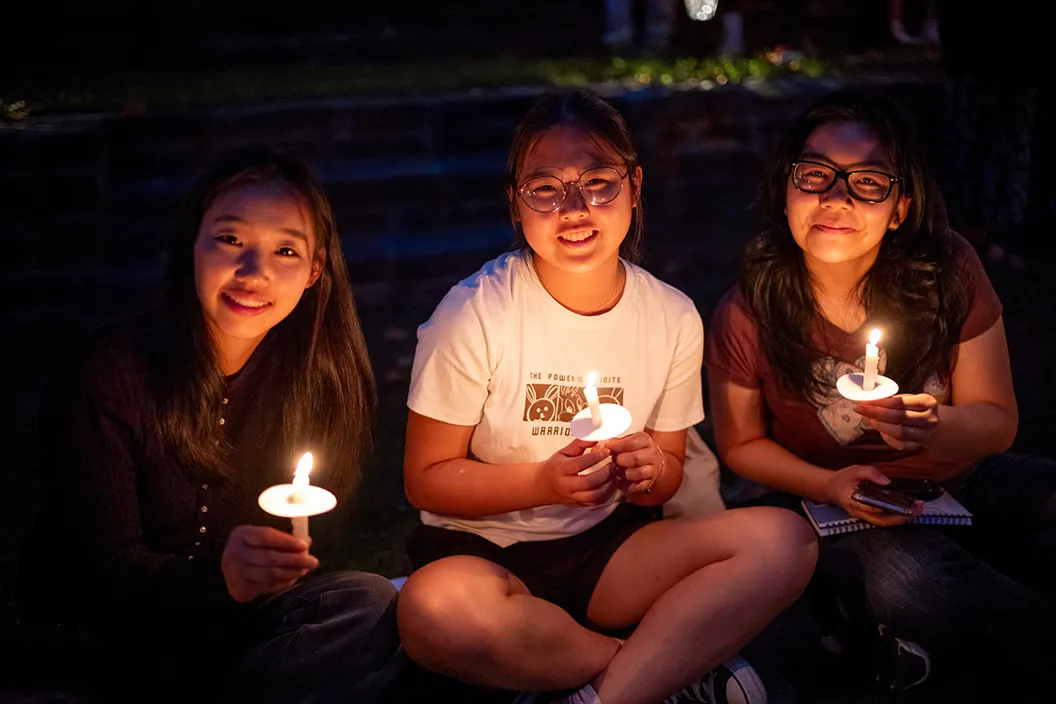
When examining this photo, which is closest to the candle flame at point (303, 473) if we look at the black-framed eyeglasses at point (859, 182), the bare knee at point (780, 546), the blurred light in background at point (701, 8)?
the bare knee at point (780, 546)

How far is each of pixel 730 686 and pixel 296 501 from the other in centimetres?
127

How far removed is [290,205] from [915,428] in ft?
5.37

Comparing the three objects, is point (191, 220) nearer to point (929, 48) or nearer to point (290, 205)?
point (290, 205)

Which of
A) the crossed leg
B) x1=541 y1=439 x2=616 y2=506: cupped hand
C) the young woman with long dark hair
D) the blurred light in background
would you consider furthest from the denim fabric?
the blurred light in background

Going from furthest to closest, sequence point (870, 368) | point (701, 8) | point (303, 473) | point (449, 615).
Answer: point (701, 8) → point (449, 615) → point (870, 368) → point (303, 473)

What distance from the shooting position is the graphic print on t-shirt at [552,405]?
9.16ft

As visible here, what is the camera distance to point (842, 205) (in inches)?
112

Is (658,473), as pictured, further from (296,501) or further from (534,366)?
(296,501)

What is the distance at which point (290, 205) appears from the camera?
2.62 meters

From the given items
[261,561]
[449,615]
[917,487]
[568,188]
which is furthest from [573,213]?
[917,487]

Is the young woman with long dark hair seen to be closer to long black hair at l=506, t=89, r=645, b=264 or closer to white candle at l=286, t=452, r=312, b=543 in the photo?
white candle at l=286, t=452, r=312, b=543

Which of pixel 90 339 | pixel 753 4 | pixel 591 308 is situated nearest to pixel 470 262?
pixel 591 308

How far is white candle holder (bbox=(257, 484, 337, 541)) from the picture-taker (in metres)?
1.83

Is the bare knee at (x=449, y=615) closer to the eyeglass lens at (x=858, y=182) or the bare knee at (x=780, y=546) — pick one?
the bare knee at (x=780, y=546)
